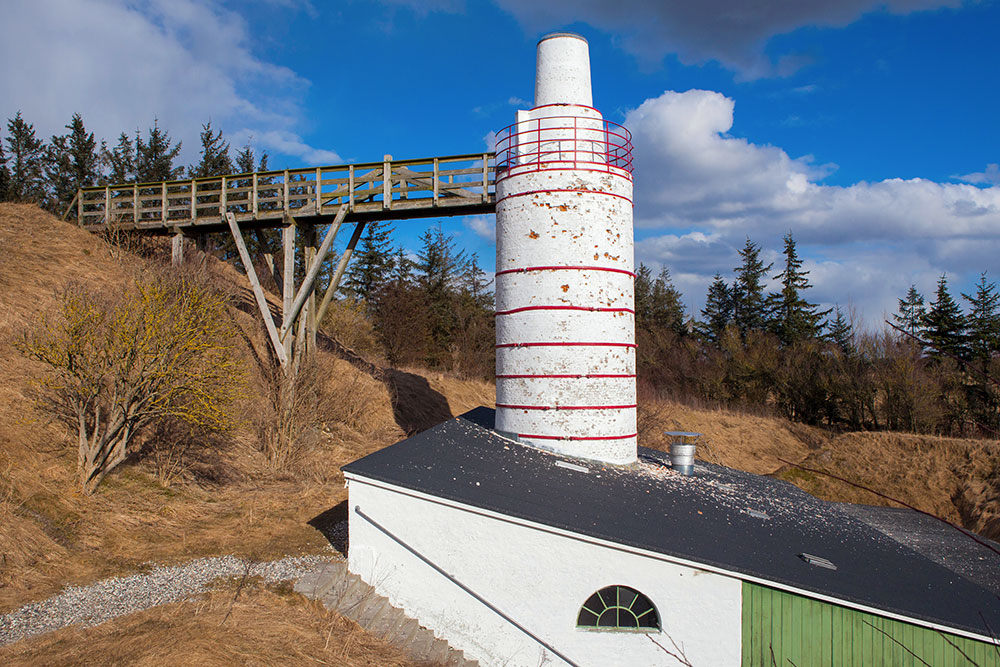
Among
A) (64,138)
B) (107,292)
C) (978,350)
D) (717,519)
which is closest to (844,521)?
(717,519)

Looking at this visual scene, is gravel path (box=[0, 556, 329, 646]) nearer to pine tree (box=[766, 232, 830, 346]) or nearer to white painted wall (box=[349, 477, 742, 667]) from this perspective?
white painted wall (box=[349, 477, 742, 667])

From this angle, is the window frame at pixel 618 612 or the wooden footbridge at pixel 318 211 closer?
the window frame at pixel 618 612

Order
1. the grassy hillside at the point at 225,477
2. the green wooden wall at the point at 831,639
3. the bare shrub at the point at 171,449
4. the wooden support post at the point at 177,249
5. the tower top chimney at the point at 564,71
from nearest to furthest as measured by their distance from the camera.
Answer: the green wooden wall at the point at 831,639
the grassy hillside at the point at 225,477
the tower top chimney at the point at 564,71
the bare shrub at the point at 171,449
the wooden support post at the point at 177,249

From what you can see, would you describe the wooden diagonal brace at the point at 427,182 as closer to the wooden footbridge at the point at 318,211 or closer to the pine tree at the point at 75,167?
the wooden footbridge at the point at 318,211

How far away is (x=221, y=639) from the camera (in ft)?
27.0

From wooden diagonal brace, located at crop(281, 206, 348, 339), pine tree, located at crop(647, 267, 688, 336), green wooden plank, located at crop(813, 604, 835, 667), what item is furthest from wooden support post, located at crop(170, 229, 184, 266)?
pine tree, located at crop(647, 267, 688, 336)

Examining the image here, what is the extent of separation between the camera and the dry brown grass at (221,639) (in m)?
7.73

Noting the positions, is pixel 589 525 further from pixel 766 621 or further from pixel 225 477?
pixel 225 477

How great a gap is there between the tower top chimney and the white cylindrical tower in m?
0.28

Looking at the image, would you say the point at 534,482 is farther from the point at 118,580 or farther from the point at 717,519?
the point at 118,580

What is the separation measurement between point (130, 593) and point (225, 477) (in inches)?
226

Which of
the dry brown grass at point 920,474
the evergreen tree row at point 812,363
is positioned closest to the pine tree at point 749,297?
the evergreen tree row at point 812,363

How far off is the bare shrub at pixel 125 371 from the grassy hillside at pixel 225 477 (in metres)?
0.62

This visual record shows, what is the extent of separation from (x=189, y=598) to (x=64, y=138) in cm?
5087
